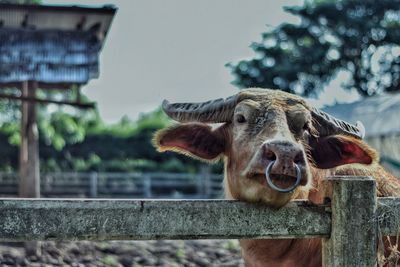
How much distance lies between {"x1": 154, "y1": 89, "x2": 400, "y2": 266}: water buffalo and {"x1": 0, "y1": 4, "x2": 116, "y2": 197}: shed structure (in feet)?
20.9

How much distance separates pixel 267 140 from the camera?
414 cm

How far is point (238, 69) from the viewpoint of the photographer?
29609 millimetres

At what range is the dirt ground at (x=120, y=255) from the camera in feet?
29.9

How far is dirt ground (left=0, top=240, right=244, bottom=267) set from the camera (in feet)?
29.9

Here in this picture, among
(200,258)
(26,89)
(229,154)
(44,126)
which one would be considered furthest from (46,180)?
(229,154)

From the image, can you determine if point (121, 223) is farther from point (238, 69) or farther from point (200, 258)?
point (238, 69)

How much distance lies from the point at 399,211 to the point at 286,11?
30.4 metres

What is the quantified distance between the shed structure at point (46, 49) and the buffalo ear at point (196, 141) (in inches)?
250

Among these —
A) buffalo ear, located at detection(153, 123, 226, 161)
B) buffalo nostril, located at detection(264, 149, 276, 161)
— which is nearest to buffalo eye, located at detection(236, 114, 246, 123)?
buffalo ear, located at detection(153, 123, 226, 161)

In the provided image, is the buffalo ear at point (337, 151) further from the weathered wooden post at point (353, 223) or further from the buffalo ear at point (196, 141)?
the weathered wooden post at point (353, 223)

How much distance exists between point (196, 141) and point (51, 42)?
7608 mm

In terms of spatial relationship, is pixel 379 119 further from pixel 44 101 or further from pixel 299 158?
pixel 299 158

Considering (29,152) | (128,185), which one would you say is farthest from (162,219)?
(128,185)

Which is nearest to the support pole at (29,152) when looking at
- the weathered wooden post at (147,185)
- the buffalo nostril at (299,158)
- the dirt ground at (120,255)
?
the dirt ground at (120,255)
